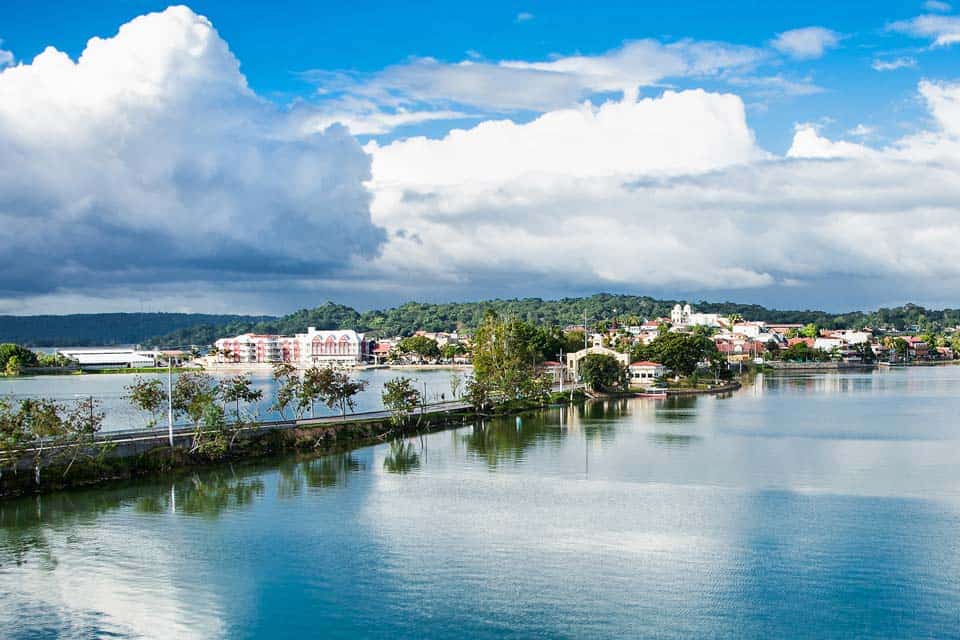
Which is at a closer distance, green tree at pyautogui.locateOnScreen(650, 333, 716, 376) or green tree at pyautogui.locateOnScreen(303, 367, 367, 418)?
green tree at pyautogui.locateOnScreen(303, 367, 367, 418)

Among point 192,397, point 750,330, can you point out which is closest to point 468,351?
point 750,330

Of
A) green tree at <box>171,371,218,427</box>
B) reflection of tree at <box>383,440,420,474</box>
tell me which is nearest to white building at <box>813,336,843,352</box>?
reflection of tree at <box>383,440,420,474</box>

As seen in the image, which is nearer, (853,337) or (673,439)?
(673,439)

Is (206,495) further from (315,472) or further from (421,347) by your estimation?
(421,347)

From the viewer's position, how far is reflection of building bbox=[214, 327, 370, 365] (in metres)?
148

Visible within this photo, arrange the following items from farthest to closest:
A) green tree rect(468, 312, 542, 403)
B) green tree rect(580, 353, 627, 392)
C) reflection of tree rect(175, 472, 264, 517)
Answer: green tree rect(580, 353, 627, 392), green tree rect(468, 312, 542, 403), reflection of tree rect(175, 472, 264, 517)

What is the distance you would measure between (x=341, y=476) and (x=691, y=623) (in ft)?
50.3

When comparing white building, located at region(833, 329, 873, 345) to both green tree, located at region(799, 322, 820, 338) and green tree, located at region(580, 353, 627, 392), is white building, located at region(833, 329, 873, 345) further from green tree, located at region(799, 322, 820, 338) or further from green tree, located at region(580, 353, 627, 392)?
green tree, located at region(580, 353, 627, 392)

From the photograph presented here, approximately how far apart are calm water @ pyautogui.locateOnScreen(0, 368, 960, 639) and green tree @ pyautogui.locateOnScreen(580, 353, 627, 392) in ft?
102

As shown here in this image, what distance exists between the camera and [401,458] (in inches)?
1246

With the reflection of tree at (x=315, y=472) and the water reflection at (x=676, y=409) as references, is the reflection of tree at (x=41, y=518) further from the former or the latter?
the water reflection at (x=676, y=409)

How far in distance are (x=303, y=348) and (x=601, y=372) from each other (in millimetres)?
98203

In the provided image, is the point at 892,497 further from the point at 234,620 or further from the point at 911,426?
the point at 911,426

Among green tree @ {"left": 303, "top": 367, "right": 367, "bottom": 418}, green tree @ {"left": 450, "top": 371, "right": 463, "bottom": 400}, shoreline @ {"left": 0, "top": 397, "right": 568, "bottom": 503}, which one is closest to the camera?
shoreline @ {"left": 0, "top": 397, "right": 568, "bottom": 503}
